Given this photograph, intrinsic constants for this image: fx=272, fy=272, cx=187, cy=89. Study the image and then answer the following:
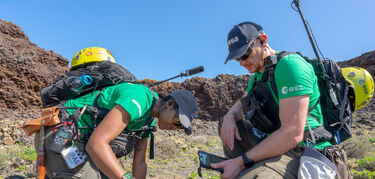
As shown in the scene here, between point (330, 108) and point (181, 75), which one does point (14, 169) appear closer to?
point (181, 75)

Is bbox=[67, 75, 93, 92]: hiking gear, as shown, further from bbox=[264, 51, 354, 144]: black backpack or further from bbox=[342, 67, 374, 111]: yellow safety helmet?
bbox=[342, 67, 374, 111]: yellow safety helmet

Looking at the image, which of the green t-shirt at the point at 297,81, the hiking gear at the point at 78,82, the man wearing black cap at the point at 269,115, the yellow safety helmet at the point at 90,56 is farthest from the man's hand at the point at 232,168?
the yellow safety helmet at the point at 90,56

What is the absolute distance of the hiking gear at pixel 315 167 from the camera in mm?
1821

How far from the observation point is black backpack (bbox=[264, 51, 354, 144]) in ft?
7.22

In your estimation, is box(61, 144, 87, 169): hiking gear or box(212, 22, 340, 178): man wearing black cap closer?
box(212, 22, 340, 178): man wearing black cap

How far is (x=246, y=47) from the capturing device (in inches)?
92.4

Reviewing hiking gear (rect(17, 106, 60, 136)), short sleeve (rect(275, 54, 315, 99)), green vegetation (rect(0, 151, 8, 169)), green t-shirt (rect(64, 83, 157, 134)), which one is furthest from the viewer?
green vegetation (rect(0, 151, 8, 169))

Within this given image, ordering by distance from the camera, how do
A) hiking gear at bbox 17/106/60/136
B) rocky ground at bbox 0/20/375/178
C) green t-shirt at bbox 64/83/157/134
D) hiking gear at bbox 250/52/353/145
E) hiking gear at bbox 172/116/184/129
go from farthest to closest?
rocky ground at bbox 0/20/375/178, hiking gear at bbox 172/116/184/129, hiking gear at bbox 17/106/60/136, green t-shirt at bbox 64/83/157/134, hiking gear at bbox 250/52/353/145

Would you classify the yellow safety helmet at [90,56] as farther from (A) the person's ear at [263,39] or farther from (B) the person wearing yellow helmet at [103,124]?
(A) the person's ear at [263,39]

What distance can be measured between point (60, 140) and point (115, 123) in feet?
1.91

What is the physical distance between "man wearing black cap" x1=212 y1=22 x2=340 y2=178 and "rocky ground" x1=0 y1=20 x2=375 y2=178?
0.90 meters

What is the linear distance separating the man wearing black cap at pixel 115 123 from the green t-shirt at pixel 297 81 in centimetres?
105

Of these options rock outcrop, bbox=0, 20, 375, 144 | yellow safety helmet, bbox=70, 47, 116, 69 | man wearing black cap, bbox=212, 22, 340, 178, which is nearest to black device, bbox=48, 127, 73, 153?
yellow safety helmet, bbox=70, 47, 116, 69

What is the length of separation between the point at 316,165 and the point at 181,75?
1818 mm
